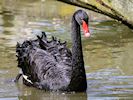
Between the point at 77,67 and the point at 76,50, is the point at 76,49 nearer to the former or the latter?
the point at 76,50

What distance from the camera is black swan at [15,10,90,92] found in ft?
23.2

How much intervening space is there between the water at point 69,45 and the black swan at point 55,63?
0.45 feet

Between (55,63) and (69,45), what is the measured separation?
268 centimetres

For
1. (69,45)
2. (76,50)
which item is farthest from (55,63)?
(69,45)

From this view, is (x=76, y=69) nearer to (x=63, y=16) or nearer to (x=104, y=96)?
(x=104, y=96)

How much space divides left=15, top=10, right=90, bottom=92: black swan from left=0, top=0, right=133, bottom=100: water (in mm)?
137

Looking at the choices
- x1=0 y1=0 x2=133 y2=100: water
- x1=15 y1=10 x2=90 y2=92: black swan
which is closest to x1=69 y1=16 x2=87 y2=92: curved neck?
x1=15 y1=10 x2=90 y2=92: black swan

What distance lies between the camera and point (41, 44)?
7.86 m

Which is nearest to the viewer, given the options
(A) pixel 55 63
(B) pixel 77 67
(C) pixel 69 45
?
(B) pixel 77 67

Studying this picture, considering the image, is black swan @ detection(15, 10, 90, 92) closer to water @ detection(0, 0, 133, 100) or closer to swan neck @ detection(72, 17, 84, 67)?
swan neck @ detection(72, 17, 84, 67)

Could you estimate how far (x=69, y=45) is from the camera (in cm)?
1008

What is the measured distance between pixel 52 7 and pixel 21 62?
6.95 m

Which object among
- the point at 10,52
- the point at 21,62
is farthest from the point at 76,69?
the point at 10,52

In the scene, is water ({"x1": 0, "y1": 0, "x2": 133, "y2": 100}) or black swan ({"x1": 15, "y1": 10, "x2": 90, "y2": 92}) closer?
black swan ({"x1": 15, "y1": 10, "x2": 90, "y2": 92})
